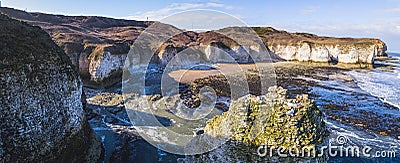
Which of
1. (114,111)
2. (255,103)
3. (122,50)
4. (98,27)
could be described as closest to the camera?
(255,103)

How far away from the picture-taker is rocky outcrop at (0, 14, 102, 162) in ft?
29.2

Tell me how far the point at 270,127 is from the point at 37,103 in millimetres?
8794

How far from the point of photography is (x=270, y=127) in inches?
380

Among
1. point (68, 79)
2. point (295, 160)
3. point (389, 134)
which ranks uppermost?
point (68, 79)

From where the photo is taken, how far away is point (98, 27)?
311ft

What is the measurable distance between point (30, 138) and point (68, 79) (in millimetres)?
3444

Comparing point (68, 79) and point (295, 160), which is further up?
point (68, 79)

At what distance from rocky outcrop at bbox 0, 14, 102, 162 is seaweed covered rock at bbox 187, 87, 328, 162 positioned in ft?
19.7

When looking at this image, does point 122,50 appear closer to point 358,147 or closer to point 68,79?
point 68,79

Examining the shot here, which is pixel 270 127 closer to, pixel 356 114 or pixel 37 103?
pixel 37 103

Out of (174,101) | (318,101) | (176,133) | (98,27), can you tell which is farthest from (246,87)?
(98,27)

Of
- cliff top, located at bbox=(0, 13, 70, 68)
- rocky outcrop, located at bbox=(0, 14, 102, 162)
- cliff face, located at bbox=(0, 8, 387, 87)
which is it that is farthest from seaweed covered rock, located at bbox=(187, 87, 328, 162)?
cliff face, located at bbox=(0, 8, 387, 87)

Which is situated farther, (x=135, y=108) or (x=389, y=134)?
(x=135, y=108)

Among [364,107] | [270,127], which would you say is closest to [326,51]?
[364,107]
